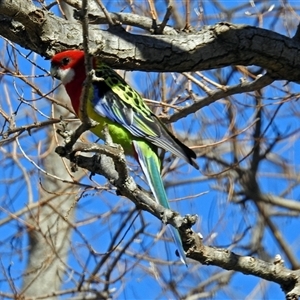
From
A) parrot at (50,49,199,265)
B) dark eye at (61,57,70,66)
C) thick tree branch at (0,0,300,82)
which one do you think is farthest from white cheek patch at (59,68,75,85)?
thick tree branch at (0,0,300,82)

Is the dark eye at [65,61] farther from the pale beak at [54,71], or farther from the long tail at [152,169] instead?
the long tail at [152,169]

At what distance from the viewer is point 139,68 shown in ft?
11.6

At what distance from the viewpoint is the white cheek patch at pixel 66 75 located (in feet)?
13.2

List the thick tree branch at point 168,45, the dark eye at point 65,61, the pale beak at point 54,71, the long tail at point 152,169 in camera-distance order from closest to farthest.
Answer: the thick tree branch at point 168,45, the long tail at point 152,169, the dark eye at point 65,61, the pale beak at point 54,71

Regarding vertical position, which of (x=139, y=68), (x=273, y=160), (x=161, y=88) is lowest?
(x=139, y=68)

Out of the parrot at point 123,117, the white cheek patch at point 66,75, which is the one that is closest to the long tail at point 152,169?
the parrot at point 123,117

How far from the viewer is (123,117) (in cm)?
405

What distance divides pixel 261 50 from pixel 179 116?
26.5 inches

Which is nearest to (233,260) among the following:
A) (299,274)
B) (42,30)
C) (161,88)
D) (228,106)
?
(299,274)

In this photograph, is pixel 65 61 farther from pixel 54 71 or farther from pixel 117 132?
pixel 117 132

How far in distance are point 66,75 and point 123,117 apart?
0.42 metres

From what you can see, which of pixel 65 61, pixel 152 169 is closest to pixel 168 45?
pixel 65 61

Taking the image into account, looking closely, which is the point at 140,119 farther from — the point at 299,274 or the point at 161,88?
the point at 299,274

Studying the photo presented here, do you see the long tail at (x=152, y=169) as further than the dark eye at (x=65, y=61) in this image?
No
